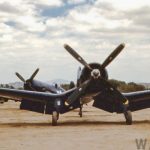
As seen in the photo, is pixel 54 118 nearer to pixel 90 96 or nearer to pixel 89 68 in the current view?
pixel 90 96

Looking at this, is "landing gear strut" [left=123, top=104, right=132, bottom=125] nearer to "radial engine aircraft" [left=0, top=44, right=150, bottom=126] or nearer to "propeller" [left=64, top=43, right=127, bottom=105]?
"radial engine aircraft" [left=0, top=44, right=150, bottom=126]

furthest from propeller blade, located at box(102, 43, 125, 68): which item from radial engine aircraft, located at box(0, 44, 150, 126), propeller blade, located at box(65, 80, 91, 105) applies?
propeller blade, located at box(65, 80, 91, 105)

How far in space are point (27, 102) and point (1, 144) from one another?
11897 millimetres

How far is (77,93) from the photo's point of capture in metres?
22.5

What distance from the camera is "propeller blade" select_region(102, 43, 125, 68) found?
22250 mm

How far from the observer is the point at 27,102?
84.8 ft

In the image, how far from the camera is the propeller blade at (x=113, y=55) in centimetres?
2225

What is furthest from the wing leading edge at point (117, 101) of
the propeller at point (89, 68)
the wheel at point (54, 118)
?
the wheel at point (54, 118)

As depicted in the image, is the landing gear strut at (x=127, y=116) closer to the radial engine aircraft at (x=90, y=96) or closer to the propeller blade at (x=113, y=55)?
the radial engine aircraft at (x=90, y=96)

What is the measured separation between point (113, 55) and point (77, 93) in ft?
8.56

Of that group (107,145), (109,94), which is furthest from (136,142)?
(109,94)

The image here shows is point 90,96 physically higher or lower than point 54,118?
higher

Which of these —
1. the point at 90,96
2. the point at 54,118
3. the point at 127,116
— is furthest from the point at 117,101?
the point at 54,118

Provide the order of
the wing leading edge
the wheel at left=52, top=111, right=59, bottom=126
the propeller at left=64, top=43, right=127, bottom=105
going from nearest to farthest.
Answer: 1. the propeller at left=64, top=43, right=127, bottom=105
2. the wing leading edge
3. the wheel at left=52, top=111, right=59, bottom=126
